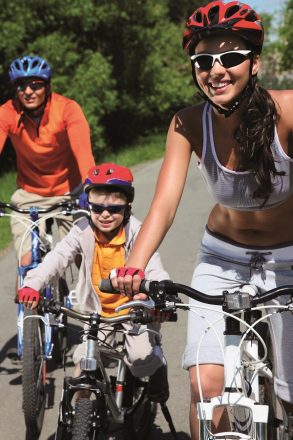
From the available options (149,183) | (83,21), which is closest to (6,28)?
(83,21)

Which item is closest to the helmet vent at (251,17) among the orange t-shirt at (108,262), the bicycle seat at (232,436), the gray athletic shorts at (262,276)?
the gray athletic shorts at (262,276)

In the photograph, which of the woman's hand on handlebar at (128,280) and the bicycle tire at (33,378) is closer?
the woman's hand on handlebar at (128,280)

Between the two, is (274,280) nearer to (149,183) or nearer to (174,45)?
(149,183)

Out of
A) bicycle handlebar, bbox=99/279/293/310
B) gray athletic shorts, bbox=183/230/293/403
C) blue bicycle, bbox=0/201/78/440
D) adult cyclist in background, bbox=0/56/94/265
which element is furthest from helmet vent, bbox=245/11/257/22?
adult cyclist in background, bbox=0/56/94/265

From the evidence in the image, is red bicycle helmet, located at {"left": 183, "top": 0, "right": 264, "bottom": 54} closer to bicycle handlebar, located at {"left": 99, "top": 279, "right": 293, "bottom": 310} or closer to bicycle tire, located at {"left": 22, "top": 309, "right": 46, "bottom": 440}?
bicycle handlebar, located at {"left": 99, "top": 279, "right": 293, "bottom": 310}

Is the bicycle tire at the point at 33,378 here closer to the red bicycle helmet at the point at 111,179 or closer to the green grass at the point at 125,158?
the red bicycle helmet at the point at 111,179

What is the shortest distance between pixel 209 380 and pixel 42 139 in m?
3.29

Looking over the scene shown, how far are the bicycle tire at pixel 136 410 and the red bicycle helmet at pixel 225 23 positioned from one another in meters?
1.96

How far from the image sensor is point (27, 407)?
4.92 m

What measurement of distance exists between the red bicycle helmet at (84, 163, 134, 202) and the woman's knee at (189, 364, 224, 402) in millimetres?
1686

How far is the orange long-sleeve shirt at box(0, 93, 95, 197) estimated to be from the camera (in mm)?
5953

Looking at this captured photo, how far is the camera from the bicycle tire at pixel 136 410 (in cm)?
458

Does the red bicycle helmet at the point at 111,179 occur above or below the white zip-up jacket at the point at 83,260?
above

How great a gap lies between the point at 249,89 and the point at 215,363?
104 cm
